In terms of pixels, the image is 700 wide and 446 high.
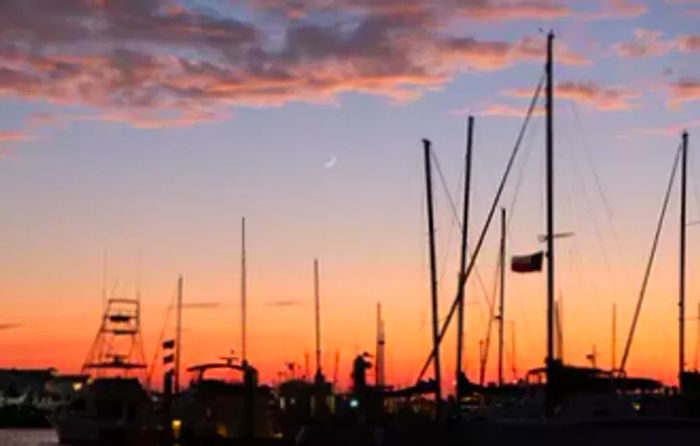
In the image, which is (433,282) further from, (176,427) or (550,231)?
(176,427)

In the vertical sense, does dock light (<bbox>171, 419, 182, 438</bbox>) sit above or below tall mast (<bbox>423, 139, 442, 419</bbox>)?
below

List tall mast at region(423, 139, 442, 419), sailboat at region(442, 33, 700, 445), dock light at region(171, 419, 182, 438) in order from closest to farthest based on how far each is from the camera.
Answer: sailboat at region(442, 33, 700, 445) → tall mast at region(423, 139, 442, 419) → dock light at region(171, 419, 182, 438)

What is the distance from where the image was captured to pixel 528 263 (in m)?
54.4

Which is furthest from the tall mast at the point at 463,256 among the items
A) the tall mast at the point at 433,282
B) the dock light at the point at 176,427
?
the dock light at the point at 176,427

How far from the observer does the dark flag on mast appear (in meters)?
53.6

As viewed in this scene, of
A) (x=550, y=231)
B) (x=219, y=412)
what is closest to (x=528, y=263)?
(x=550, y=231)

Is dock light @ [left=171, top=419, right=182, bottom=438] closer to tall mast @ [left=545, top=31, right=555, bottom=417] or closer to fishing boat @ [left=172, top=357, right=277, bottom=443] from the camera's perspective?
fishing boat @ [left=172, top=357, right=277, bottom=443]

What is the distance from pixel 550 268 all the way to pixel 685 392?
7225mm

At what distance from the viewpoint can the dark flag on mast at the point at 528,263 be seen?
176ft

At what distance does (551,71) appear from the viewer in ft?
176

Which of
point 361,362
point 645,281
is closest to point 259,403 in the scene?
point 361,362

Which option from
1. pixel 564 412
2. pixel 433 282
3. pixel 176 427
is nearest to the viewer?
pixel 564 412

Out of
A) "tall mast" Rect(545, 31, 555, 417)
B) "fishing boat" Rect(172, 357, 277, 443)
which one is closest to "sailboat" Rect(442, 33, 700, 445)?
"tall mast" Rect(545, 31, 555, 417)

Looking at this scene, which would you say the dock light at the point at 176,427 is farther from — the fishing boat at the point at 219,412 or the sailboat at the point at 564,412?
the sailboat at the point at 564,412
